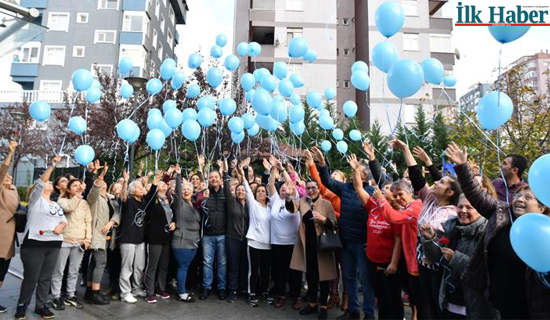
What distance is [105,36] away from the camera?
987 inches

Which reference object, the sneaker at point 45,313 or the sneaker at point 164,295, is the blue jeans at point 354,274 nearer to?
the sneaker at point 164,295

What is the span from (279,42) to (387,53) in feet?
64.0

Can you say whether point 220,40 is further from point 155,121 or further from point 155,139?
point 155,139

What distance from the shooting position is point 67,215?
4.74 m

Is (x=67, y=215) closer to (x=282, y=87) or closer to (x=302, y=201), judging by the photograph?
(x=302, y=201)

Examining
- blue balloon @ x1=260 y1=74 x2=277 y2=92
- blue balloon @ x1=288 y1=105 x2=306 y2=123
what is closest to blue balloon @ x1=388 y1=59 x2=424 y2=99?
blue balloon @ x1=260 y1=74 x2=277 y2=92

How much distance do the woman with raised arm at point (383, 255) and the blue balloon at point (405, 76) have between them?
3.29ft

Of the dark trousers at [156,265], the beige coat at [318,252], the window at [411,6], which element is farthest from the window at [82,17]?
the beige coat at [318,252]

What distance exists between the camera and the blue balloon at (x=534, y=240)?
6.48ft

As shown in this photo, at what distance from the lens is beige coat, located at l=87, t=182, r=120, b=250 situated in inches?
196

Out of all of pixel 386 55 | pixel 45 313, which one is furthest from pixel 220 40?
pixel 45 313

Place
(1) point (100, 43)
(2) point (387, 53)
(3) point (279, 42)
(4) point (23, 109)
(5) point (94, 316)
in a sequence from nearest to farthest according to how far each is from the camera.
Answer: (5) point (94, 316) → (2) point (387, 53) → (4) point (23, 109) → (3) point (279, 42) → (1) point (100, 43)

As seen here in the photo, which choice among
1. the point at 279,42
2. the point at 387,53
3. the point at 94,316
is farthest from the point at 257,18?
the point at 94,316

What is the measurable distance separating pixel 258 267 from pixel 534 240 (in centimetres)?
402
